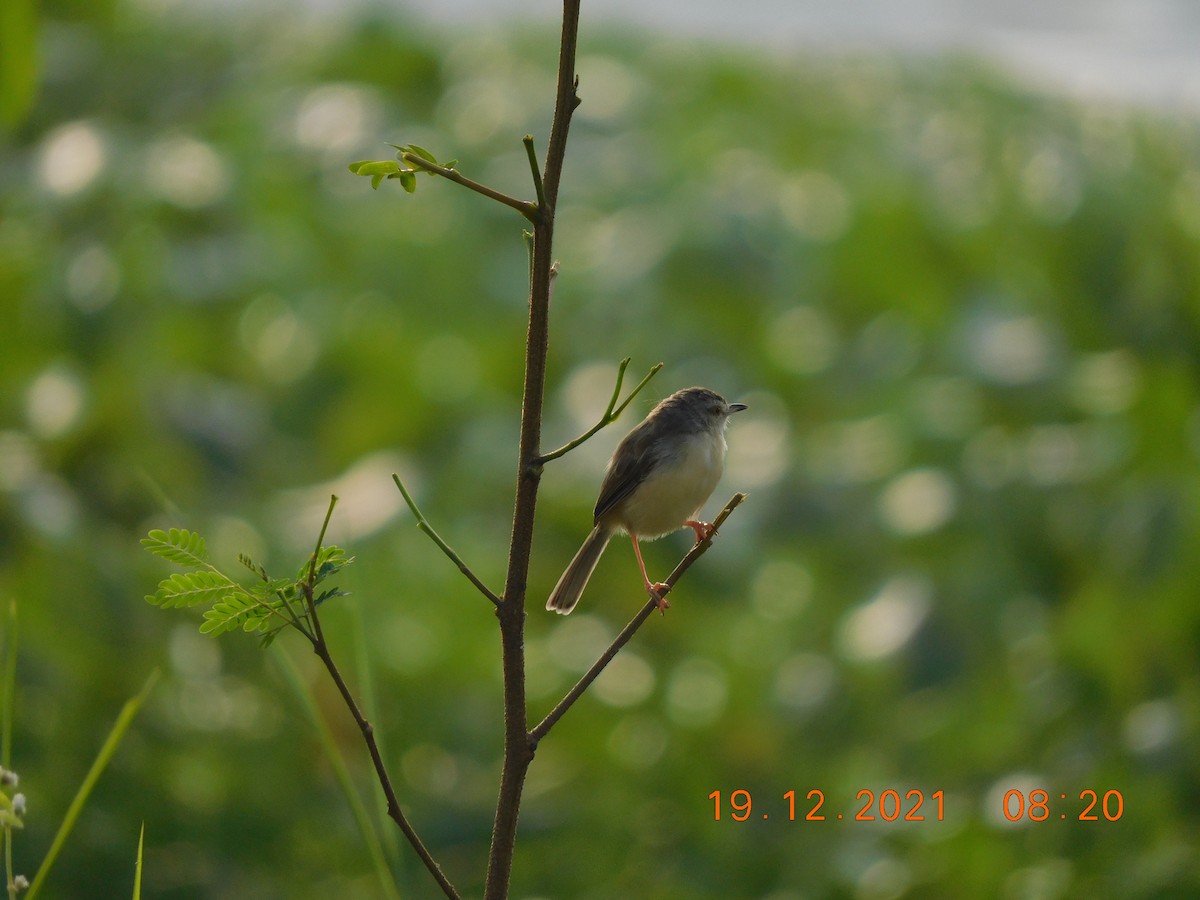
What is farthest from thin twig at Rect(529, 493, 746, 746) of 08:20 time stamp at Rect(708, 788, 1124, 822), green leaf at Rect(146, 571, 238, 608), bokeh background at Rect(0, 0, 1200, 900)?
08:20 time stamp at Rect(708, 788, 1124, 822)

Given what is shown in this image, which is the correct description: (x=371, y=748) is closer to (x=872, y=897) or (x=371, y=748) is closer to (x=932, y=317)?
(x=872, y=897)

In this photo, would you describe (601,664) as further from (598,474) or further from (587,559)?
(598,474)

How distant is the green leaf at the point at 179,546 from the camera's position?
0.82m

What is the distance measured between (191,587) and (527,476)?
0.81 ft

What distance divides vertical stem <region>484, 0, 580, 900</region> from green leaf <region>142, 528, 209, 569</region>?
0.70 ft

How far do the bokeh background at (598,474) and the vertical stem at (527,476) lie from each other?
122 centimetres

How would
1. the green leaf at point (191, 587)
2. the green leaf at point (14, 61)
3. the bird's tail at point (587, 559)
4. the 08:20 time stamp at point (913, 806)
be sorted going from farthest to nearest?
the 08:20 time stamp at point (913, 806), the bird's tail at point (587, 559), the green leaf at point (14, 61), the green leaf at point (191, 587)

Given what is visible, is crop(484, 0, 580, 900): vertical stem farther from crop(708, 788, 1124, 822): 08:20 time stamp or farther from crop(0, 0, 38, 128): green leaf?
crop(708, 788, 1124, 822): 08:20 time stamp

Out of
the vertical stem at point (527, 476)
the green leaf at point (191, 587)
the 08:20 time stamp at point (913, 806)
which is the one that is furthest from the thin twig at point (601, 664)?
the 08:20 time stamp at point (913, 806)

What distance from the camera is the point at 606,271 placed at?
12.4 feet

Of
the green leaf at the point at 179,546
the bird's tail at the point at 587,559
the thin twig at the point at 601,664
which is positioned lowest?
the thin twig at the point at 601,664

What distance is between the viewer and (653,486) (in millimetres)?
1815

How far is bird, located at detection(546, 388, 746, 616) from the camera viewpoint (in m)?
1.79

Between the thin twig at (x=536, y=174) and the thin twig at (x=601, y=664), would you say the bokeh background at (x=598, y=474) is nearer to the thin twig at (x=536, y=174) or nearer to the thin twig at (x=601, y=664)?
the thin twig at (x=601, y=664)
